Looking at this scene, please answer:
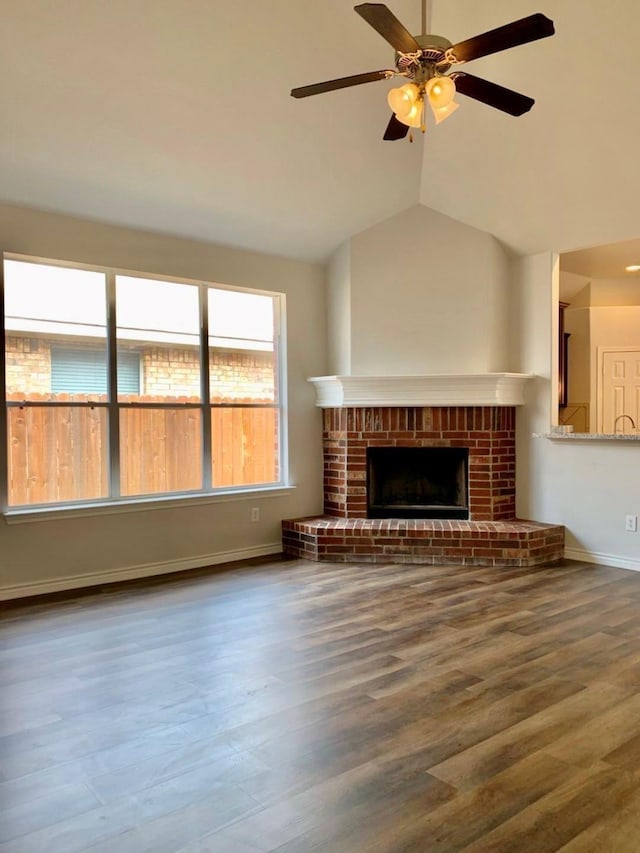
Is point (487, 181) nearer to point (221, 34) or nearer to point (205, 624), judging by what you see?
point (221, 34)

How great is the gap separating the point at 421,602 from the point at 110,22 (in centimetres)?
363

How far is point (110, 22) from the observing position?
310 centimetres

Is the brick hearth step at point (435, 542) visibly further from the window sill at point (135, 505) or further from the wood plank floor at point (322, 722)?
the wood plank floor at point (322, 722)

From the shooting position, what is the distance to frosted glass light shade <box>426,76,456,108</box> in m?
2.68

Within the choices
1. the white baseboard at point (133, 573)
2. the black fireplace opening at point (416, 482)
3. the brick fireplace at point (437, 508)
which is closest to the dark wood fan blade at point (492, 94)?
the brick fireplace at point (437, 508)

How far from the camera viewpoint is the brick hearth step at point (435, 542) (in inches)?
195

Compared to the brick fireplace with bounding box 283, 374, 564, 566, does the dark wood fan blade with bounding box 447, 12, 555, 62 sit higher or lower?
higher

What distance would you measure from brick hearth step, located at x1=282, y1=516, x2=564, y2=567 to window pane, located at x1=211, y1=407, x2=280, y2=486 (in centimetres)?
62

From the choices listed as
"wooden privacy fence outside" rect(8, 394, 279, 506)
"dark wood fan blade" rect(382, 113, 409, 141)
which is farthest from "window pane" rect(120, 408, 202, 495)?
"dark wood fan blade" rect(382, 113, 409, 141)

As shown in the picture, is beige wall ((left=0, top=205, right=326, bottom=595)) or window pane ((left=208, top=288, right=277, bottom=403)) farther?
window pane ((left=208, top=288, right=277, bottom=403))

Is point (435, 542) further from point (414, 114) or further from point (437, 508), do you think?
point (414, 114)

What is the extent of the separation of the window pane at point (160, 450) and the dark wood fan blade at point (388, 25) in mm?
3117

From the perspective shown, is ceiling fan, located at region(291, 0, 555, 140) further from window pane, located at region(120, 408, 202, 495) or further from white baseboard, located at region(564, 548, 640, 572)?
white baseboard, located at region(564, 548, 640, 572)

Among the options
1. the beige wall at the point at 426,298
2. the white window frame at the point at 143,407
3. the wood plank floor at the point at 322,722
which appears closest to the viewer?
the wood plank floor at the point at 322,722
